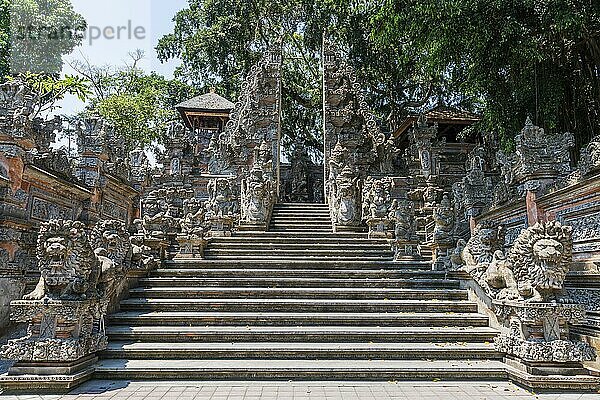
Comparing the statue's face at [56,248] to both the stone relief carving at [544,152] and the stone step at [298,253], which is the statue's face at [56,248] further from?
the stone relief carving at [544,152]

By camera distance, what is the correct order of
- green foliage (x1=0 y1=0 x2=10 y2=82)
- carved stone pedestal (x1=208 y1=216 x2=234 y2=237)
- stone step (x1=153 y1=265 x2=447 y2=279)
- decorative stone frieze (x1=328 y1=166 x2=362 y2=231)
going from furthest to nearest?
green foliage (x1=0 y1=0 x2=10 y2=82) → decorative stone frieze (x1=328 y1=166 x2=362 y2=231) → carved stone pedestal (x1=208 y1=216 x2=234 y2=237) → stone step (x1=153 y1=265 x2=447 y2=279)

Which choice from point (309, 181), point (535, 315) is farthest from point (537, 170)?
point (309, 181)

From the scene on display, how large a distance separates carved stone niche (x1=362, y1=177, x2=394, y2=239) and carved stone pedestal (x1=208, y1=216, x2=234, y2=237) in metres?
3.41

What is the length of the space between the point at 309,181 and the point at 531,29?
11.9 meters

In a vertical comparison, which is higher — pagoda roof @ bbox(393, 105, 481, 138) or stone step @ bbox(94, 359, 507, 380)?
pagoda roof @ bbox(393, 105, 481, 138)

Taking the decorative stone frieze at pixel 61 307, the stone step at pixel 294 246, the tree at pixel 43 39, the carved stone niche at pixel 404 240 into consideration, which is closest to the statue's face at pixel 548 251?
the carved stone niche at pixel 404 240

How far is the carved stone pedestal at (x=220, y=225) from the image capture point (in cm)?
1088

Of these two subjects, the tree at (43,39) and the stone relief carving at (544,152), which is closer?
the stone relief carving at (544,152)

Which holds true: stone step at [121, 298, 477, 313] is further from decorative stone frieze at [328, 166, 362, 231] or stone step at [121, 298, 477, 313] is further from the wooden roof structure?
the wooden roof structure

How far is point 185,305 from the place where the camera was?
22.5ft

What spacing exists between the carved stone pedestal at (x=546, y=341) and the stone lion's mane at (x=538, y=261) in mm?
302

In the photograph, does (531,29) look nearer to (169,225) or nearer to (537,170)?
(537,170)

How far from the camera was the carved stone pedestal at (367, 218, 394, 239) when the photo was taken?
1066 cm

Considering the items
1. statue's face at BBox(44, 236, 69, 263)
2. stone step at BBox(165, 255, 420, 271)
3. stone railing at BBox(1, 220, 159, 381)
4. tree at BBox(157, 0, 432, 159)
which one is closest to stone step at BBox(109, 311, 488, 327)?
stone railing at BBox(1, 220, 159, 381)
